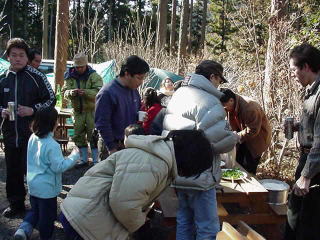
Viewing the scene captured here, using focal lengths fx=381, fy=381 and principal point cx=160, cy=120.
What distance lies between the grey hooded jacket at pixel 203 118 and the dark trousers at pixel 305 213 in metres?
0.73

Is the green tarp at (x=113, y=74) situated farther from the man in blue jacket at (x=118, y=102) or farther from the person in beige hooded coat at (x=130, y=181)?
the person in beige hooded coat at (x=130, y=181)

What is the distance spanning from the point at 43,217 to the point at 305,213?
2330 mm

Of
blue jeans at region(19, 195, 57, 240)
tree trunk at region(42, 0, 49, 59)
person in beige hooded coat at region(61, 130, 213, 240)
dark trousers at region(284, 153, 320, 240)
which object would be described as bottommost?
blue jeans at region(19, 195, 57, 240)

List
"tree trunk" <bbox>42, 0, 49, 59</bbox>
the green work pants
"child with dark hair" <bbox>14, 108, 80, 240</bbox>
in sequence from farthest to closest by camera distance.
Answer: "tree trunk" <bbox>42, 0, 49, 59</bbox>, the green work pants, "child with dark hair" <bbox>14, 108, 80, 240</bbox>

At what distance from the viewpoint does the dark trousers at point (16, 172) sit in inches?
163

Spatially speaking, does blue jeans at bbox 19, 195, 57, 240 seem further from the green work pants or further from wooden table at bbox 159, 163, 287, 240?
the green work pants

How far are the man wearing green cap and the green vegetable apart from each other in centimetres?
294

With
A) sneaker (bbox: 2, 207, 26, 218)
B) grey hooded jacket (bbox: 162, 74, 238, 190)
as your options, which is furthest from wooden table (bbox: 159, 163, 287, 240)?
sneaker (bbox: 2, 207, 26, 218)

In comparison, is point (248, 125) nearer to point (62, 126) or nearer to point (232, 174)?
point (232, 174)

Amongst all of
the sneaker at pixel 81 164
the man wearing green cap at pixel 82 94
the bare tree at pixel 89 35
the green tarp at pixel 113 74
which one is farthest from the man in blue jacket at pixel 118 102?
the green tarp at pixel 113 74

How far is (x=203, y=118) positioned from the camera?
2887 millimetres

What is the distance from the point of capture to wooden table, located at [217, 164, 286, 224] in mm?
3719

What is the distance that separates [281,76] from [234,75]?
6.60 metres

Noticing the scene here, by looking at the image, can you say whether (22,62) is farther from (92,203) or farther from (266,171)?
(266,171)
